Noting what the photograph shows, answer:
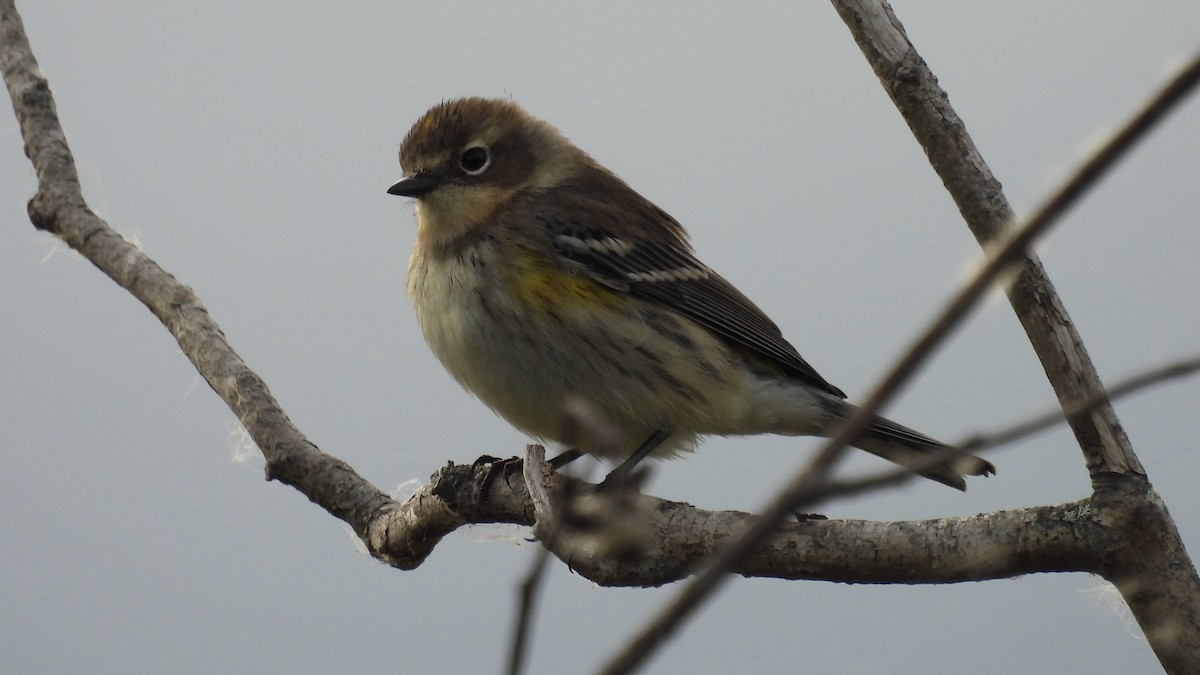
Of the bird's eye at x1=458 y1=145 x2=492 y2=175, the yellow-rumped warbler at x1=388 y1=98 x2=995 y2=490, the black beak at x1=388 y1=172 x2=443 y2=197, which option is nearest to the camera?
the yellow-rumped warbler at x1=388 y1=98 x2=995 y2=490

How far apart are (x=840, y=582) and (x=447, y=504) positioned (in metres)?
1.36

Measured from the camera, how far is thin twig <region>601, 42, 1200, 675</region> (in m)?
0.64

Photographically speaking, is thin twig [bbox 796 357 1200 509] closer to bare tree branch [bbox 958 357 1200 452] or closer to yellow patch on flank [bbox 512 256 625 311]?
bare tree branch [bbox 958 357 1200 452]

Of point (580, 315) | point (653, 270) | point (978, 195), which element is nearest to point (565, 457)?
point (580, 315)

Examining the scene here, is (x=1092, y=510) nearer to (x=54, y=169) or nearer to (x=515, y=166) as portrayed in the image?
(x=515, y=166)

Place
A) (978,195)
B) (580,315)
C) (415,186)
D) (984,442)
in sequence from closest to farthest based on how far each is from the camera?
(984,442)
(978,195)
(580,315)
(415,186)

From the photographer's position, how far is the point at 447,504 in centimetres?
355

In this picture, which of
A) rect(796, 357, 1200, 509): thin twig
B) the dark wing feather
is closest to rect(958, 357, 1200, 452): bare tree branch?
rect(796, 357, 1200, 509): thin twig

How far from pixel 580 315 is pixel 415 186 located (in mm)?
831

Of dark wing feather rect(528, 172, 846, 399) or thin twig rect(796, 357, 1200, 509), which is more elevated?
dark wing feather rect(528, 172, 846, 399)

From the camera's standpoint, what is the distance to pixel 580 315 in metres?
3.78

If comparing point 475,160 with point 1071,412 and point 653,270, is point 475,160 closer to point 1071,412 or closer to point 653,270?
point 653,270

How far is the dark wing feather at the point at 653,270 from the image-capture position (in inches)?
159

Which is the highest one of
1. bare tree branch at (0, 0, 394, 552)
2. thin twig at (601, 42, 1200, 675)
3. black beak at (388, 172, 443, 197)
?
black beak at (388, 172, 443, 197)
